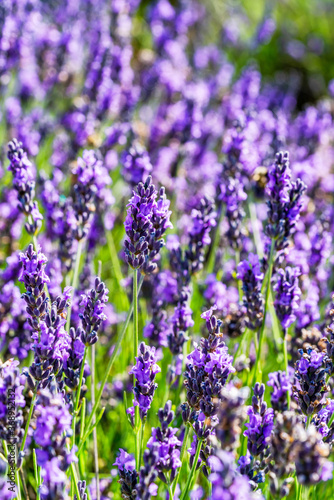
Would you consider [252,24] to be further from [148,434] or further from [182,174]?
[148,434]

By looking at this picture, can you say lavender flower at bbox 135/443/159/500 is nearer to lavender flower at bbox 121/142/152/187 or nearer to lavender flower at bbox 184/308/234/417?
lavender flower at bbox 184/308/234/417

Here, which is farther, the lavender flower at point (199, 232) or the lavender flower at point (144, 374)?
the lavender flower at point (199, 232)

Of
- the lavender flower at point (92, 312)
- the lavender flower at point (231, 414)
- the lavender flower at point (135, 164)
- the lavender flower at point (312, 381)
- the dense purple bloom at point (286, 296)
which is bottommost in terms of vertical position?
the lavender flower at point (231, 414)

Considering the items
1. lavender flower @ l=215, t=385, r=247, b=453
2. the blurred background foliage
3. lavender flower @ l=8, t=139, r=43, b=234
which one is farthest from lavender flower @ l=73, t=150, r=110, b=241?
the blurred background foliage

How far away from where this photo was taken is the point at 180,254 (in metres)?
2.24

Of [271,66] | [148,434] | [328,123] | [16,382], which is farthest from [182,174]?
[271,66]

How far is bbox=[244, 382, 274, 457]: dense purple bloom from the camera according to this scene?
4.78 ft

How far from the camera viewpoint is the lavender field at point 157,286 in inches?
56.2

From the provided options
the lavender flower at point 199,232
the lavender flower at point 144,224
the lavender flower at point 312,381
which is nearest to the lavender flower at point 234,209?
the lavender flower at point 199,232

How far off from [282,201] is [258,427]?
31.6 inches

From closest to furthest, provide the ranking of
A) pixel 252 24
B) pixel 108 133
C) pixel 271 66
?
pixel 108 133
pixel 271 66
pixel 252 24

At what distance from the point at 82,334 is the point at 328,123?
3.10 metres

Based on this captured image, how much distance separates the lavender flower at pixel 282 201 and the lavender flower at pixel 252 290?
144mm

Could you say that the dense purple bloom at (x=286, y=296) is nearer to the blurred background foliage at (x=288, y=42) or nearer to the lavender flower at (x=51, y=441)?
the lavender flower at (x=51, y=441)
